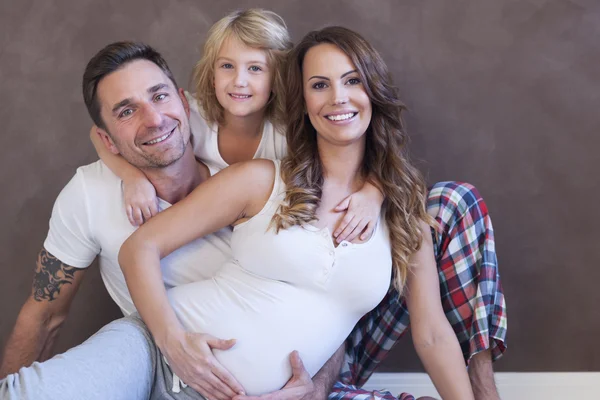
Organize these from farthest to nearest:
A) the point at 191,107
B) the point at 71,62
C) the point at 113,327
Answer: the point at 71,62 → the point at 191,107 → the point at 113,327

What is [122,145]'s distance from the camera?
1944 millimetres

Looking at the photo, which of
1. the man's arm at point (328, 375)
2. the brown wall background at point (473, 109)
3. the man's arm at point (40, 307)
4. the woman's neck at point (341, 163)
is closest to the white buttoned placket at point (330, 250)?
the woman's neck at point (341, 163)

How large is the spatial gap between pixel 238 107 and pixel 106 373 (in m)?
0.84

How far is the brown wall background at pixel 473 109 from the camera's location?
2232mm

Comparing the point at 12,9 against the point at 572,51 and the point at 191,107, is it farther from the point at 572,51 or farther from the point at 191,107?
the point at 572,51

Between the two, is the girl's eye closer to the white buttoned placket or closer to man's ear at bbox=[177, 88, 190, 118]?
man's ear at bbox=[177, 88, 190, 118]

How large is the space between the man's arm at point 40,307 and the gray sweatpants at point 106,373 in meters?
0.30

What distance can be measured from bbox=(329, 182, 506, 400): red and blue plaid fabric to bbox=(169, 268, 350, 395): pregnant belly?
0.81ft

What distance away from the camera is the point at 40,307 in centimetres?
199

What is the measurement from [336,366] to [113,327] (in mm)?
633

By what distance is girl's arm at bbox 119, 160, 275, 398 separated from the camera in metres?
1.66

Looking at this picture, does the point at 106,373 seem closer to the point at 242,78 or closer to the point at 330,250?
the point at 330,250

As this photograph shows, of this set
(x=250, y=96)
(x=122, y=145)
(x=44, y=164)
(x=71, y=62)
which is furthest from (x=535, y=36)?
(x=44, y=164)

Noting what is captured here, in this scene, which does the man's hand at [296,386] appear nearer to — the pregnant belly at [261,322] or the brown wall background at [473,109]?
the pregnant belly at [261,322]
